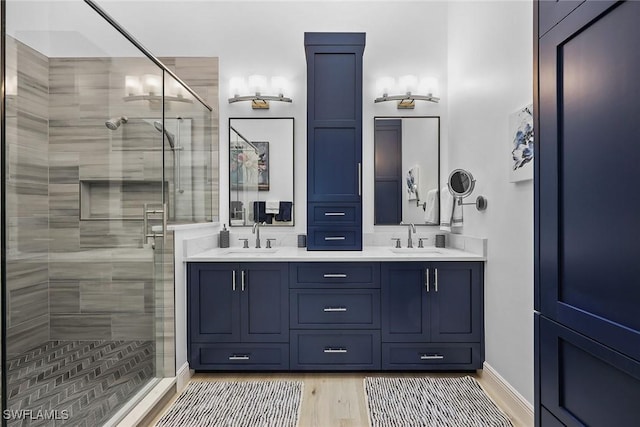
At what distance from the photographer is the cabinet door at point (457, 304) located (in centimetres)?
253

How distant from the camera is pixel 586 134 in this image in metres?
0.88

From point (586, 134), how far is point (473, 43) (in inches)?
81.7

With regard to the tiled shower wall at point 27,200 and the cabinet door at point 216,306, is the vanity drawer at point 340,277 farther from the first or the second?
the tiled shower wall at point 27,200

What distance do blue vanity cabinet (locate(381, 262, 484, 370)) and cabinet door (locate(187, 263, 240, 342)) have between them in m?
0.99

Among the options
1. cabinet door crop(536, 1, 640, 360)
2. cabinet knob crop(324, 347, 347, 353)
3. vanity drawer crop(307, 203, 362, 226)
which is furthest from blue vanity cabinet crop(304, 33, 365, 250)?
cabinet door crop(536, 1, 640, 360)

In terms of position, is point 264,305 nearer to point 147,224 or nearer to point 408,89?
point 147,224

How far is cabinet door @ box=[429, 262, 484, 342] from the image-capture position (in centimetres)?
253

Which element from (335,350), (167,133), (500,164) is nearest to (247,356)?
(335,350)

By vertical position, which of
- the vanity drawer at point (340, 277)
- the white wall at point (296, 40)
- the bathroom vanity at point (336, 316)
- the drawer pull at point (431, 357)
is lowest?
the drawer pull at point (431, 357)

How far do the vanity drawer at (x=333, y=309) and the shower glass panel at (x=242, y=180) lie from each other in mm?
944

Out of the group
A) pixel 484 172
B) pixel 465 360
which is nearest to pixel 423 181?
pixel 484 172

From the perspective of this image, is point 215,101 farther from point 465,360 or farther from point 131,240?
point 465,360

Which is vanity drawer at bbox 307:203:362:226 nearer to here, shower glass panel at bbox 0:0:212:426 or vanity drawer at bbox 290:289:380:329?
vanity drawer at bbox 290:289:380:329

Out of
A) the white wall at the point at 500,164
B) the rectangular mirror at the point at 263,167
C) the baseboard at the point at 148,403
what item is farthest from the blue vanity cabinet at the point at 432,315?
the baseboard at the point at 148,403
